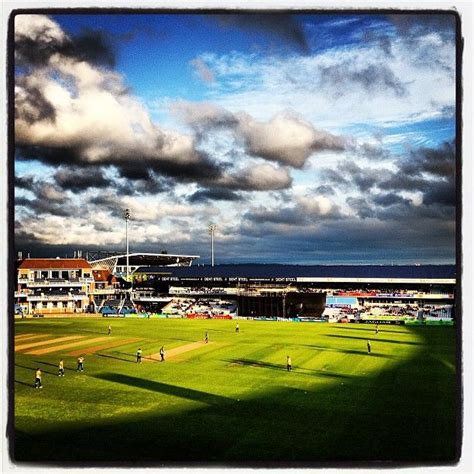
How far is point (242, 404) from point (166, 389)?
2.02m

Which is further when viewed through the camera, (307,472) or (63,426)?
(63,426)

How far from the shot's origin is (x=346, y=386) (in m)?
12.7

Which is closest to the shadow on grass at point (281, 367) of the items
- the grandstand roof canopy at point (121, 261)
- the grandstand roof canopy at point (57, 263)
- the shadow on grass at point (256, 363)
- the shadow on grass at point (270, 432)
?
the shadow on grass at point (256, 363)

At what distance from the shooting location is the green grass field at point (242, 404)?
8742 millimetres

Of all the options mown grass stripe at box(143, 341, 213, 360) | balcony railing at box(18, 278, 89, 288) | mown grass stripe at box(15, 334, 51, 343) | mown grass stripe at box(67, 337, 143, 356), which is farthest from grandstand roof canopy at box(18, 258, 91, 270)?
mown grass stripe at box(143, 341, 213, 360)

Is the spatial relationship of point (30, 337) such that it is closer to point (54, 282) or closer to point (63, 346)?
point (63, 346)

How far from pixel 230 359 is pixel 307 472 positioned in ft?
26.9

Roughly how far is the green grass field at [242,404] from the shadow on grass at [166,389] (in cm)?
2

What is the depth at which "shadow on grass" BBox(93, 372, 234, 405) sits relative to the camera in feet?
38.0

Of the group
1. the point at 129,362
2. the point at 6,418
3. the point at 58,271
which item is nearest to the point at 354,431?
the point at 6,418

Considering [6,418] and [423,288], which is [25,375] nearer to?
[6,418]

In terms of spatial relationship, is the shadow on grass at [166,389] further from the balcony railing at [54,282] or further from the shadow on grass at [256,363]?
the balcony railing at [54,282]

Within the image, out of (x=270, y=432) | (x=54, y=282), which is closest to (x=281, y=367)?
(x=270, y=432)

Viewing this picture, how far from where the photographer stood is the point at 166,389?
12305 mm
